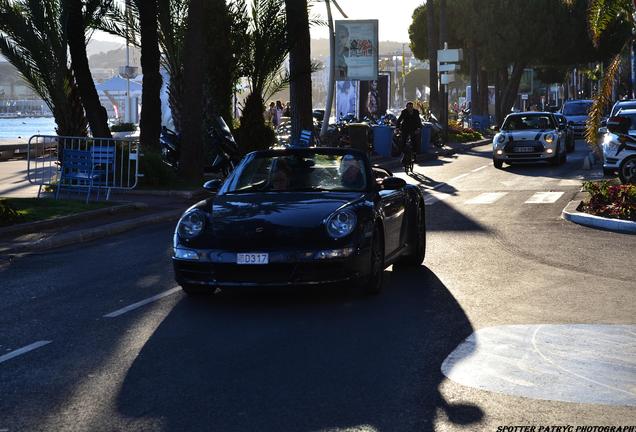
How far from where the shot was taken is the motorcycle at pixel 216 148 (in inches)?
1039

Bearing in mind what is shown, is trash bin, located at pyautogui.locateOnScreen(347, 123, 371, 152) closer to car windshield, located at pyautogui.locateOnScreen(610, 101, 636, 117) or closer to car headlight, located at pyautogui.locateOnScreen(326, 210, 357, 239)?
car windshield, located at pyautogui.locateOnScreen(610, 101, 636, 117)

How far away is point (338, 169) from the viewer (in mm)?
11258

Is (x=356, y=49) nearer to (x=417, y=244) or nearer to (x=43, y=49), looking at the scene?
(x=43, y=49)

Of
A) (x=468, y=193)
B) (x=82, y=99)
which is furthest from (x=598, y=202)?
(x=82, y=99)

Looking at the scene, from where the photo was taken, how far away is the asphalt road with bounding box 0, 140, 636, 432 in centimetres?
630

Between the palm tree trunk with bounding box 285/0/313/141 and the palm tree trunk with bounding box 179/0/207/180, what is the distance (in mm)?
5428

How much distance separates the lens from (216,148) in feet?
88.4

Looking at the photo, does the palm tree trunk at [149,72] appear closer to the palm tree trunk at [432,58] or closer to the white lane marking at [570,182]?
the white lane marking at [570,182]

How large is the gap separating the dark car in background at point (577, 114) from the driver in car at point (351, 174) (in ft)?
146

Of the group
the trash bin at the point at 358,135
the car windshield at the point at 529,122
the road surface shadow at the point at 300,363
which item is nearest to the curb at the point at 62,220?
the road surface shadow at the point at 300,363

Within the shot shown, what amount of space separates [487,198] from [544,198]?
3.59 feet

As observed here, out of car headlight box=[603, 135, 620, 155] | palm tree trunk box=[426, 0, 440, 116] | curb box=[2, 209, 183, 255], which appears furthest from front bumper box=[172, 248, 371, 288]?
palm tree trunk box=[426, 0, 440, 116]

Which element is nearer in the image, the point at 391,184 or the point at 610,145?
the point at 391,184

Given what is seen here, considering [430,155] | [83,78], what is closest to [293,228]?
[83,78]
